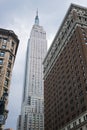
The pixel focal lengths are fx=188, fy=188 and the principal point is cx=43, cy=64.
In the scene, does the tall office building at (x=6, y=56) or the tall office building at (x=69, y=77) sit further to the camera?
the tall office building at (x=69, y=77)

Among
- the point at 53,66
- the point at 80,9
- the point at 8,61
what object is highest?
the point at 80,9

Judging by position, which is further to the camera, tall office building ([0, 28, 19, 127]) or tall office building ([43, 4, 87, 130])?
tall office building ([43, 4, 87, 130])

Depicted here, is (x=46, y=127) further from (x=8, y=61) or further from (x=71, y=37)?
(x=8, y=61)

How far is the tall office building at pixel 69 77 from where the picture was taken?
73.4 metres

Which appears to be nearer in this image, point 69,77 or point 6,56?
point 6,56

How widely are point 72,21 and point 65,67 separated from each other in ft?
80.8

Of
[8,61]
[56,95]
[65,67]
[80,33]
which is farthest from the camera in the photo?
[56,95]

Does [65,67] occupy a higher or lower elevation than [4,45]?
higher

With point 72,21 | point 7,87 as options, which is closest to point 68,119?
point 7,87

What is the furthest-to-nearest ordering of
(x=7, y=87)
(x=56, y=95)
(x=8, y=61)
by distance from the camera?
(x=56, y=95) → (x=8, y=61) → (x=7, y=87)

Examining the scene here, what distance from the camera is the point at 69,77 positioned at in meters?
87.1

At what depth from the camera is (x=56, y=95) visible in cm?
10344

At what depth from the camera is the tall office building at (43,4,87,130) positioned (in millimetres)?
73438

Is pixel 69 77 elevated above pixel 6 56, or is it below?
above
